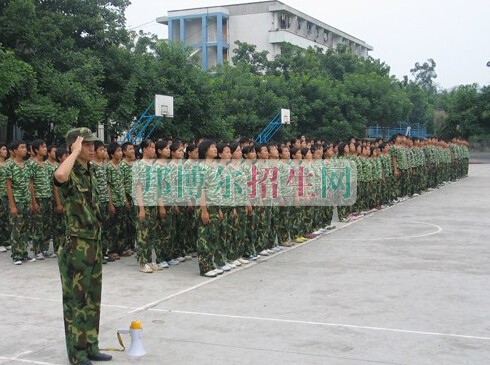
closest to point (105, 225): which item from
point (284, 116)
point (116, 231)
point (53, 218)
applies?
point (116, 231)

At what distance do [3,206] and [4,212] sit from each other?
0.33 feet

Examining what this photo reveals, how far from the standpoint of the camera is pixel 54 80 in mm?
12688

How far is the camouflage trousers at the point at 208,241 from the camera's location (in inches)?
278

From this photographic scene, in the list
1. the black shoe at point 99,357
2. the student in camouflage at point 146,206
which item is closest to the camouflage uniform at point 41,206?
the student in camouflage at point 146,206

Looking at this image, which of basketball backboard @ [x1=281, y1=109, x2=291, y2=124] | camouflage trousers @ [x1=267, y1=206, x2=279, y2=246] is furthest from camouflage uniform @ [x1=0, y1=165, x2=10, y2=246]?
basketball backboard @ [x1=281, y1=109, x2=291, y2=124]

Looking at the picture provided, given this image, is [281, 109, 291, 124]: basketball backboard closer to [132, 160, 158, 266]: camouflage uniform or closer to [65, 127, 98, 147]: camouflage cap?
[132, 160, 158, 266]: camouflage uniform

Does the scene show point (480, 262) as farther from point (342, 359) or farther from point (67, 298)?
point (67, 298)

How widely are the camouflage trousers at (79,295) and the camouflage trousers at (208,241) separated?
2754mm

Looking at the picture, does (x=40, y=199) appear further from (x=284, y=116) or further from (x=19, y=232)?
(x=284, y=116)

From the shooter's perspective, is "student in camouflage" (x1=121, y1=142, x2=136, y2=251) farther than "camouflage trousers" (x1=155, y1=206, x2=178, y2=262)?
Yes

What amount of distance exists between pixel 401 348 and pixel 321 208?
19.9ft

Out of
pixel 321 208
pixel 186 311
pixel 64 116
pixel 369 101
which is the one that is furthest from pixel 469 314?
pixel 369 101

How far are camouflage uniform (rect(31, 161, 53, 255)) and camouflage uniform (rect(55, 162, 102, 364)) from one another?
4006mm

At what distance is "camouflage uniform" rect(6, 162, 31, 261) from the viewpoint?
25.8 feet
